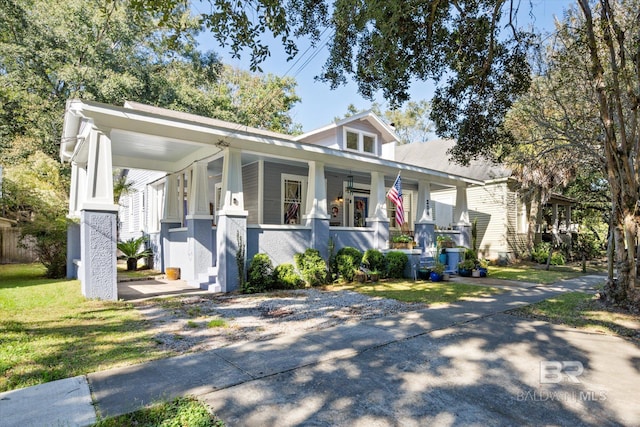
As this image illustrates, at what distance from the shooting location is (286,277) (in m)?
9.30

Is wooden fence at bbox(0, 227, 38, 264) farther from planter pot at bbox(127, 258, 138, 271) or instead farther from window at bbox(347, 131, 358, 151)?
window at bbox(347, 131, 358, 151)

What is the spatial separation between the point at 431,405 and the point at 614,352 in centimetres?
298

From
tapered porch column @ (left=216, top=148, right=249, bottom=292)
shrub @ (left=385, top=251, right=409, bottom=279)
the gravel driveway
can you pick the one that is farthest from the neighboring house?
tapered porch column @ (left=216, top=148, right=249, bottom=292)

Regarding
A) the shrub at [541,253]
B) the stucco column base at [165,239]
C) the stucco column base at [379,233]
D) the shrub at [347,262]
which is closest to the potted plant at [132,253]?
the stucco column base at [165,239]

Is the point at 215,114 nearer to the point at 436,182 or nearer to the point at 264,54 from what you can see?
the point at 436,182

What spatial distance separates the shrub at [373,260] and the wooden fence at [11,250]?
1524 cm

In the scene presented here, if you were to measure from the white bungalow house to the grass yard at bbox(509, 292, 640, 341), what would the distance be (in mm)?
5334

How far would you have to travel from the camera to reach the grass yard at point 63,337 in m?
3.76

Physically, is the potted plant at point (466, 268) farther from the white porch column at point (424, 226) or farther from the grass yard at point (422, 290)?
the grass yard at point (422, 290)

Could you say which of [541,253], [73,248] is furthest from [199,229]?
[541,253]

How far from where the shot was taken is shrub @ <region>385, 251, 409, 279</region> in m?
11.2

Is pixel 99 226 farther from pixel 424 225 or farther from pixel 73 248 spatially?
pixel 424 225

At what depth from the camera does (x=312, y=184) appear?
33.9ft

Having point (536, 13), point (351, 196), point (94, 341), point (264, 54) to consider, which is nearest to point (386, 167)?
point (351, 196)
